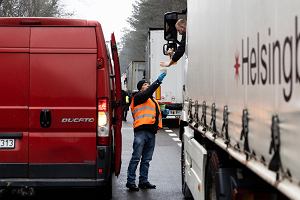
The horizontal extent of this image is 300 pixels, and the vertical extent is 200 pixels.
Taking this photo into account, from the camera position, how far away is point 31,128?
8.60 meters

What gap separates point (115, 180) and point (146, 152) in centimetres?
130

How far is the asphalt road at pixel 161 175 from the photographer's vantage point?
35.1 ft

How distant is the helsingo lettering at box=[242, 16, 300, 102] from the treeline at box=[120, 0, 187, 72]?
2905 inches

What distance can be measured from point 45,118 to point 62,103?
0.25 meters

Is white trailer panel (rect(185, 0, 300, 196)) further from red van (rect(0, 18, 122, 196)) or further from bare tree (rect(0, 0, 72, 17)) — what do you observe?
bare tree (rect(0, 0, 72, 17))

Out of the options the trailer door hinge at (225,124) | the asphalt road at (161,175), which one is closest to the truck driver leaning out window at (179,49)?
the asphalt road at (161,175)

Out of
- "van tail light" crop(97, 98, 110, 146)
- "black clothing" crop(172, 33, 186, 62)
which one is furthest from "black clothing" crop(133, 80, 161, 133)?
"van tail light" crop(97, 98, 110, 146)

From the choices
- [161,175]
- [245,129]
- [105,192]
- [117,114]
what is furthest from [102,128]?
[161,175]

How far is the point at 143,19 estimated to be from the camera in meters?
98.1

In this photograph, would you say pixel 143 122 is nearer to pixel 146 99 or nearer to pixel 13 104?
pixel 146 99

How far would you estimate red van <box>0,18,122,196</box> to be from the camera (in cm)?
857

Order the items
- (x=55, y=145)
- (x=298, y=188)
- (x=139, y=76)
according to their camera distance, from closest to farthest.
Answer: (x=298, y=188) < (x=55, y=145) < (x=139, y=76)

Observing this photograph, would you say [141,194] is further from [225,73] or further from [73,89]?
[225,73]

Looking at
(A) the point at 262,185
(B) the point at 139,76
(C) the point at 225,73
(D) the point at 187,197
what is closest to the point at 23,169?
(D) the point at 187,197
